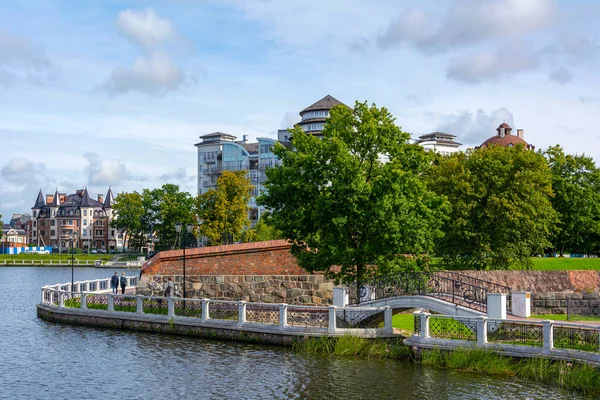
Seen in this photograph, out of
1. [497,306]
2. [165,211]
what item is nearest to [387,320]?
[497,306]

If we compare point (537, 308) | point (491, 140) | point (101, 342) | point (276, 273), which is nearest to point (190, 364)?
point (101, 342)

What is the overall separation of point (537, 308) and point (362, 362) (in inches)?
703

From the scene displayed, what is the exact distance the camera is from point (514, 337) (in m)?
21.8

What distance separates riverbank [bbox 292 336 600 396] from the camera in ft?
61.8

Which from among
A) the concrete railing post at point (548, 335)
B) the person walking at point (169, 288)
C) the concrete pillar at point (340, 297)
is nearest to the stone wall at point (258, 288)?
the person walking at point (169, 288)

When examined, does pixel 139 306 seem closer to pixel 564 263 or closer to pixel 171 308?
pixel 171 308

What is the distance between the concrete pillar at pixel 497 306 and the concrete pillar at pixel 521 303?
3239mm

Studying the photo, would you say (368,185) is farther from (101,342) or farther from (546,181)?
(546,181)

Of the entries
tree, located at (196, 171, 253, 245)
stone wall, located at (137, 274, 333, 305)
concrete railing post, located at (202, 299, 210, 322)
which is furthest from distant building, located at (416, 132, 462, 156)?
concrete railing post, located at (202, 299, 210, 322)

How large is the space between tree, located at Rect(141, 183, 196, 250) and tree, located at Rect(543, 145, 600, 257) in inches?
2169

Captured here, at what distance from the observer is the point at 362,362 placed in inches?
917

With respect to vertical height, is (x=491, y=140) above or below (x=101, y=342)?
above

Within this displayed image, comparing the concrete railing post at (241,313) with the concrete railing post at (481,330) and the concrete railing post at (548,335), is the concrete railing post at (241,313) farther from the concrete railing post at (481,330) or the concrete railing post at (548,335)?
the concrete railing post at (548,335)

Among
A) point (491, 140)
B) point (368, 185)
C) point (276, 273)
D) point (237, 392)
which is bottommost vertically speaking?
point (237, 392)
